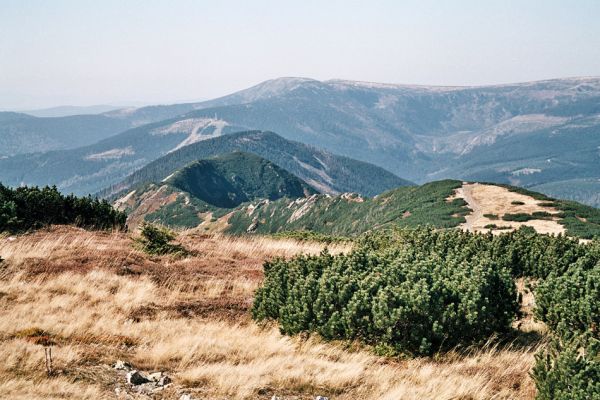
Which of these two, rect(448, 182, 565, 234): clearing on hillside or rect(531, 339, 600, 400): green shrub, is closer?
rect(531, 339, 600, 400): green shrub

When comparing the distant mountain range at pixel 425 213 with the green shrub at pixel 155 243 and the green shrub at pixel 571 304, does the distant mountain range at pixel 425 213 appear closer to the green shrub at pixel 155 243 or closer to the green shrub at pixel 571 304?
the green shrub at pixel 155 243

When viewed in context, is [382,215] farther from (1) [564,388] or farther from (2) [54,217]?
(1) [564,388]

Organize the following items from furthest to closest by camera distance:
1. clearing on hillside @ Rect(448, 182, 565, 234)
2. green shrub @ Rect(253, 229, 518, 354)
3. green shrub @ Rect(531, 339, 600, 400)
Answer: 1. clearing on hillside @ Rect(448, 182, 565, 234)
2. green shrub @ Rect(253, 229, 518, 354)
3. green shrub @ Rect(531, 339, 600, 400)

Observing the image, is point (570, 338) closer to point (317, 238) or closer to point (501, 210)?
point (317, 238)

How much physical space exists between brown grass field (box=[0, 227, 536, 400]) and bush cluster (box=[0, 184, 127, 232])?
19.1ft

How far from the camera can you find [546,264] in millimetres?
15922

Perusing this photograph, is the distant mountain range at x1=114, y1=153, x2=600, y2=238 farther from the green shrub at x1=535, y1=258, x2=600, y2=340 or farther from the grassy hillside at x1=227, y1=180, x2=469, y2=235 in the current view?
the green shrub at x1=535, y1=258, x2=600, y2=340

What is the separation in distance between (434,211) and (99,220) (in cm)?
7984

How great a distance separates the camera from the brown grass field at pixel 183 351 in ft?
25.8

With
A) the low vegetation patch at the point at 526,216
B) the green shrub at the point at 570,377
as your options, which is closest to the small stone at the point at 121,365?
the green shrub at the point at 570,377

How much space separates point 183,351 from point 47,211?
16320 millimetres

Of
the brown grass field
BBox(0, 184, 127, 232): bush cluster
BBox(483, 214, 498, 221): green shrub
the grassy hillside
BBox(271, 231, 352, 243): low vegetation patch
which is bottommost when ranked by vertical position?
the grassy hillside

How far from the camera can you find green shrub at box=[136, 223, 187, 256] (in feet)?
60.8

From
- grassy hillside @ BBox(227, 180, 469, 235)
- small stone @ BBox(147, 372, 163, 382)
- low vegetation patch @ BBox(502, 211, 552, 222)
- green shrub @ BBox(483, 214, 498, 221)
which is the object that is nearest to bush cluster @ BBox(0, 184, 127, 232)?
small stone @ BBox(147, 372, 163, 382)
